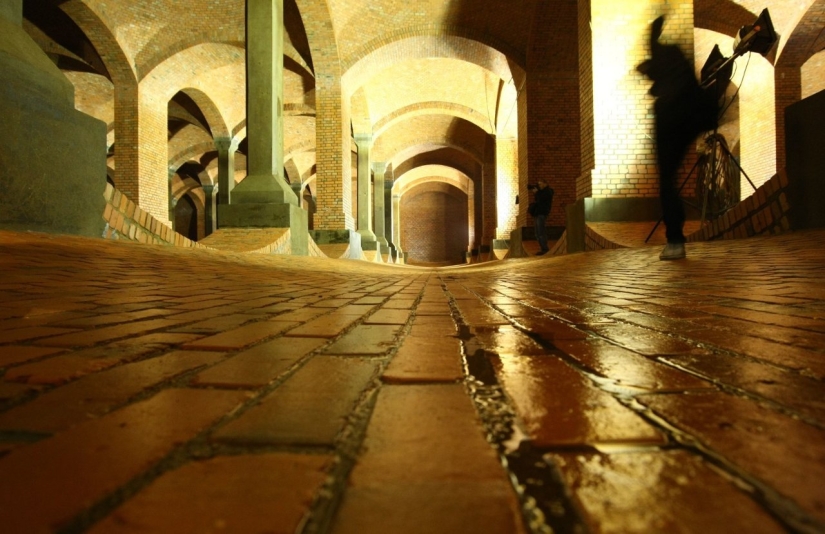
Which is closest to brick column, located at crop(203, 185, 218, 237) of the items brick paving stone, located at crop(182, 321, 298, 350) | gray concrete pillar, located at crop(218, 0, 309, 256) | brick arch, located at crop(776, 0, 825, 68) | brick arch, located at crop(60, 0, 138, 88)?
brick arch, located at crop(60, 0, 138, 88)

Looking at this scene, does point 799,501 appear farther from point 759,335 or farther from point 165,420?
point 759,335

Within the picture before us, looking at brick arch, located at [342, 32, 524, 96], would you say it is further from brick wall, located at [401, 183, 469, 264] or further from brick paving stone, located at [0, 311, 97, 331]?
brick wall, located at [401, 183, 469, 264]

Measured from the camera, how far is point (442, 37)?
38.7 ft

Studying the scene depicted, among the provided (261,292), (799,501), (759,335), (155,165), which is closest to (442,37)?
(155,165)

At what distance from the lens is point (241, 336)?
1373 mm

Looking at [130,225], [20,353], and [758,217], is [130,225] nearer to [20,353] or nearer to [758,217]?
[20,353]

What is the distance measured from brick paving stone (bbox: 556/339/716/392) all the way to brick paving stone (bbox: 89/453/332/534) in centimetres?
63

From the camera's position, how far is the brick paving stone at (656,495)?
447 millimetres

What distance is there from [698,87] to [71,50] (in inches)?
563

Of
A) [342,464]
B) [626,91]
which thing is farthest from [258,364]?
[626,91]

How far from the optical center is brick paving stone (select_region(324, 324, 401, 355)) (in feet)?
3.95

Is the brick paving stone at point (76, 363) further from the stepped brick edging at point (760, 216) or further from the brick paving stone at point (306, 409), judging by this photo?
the stepped brick edging at point (760, 216)

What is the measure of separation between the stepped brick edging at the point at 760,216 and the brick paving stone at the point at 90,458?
5385mm

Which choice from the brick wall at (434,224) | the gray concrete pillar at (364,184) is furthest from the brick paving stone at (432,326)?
the brick wall at (434,224)
